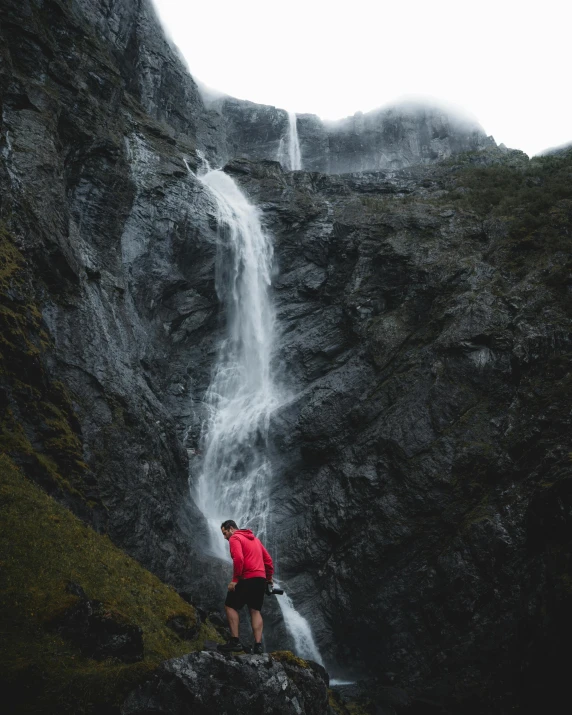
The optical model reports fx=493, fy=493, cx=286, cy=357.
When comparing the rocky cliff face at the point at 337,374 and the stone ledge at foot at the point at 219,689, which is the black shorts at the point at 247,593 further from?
the rocky cliff face at the point at 337,374

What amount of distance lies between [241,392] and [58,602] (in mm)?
23140

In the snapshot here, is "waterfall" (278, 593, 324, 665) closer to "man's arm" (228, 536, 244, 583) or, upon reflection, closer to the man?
the man

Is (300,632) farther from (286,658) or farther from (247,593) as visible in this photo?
(247,593)

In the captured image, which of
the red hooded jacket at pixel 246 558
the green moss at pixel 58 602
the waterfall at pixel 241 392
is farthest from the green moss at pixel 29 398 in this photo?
the waterfall at pixel 241 392

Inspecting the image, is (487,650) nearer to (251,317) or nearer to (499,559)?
(499,559)

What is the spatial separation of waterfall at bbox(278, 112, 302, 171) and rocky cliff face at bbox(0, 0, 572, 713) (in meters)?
26.8

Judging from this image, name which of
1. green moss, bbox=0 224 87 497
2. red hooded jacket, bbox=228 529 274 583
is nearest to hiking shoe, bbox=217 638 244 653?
red hooded jacket, bbox=228 529 274 583

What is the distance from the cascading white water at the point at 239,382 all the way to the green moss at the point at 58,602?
12.5 metres

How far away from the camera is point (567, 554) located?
966 centimetres

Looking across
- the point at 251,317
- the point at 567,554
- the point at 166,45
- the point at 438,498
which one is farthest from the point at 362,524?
the point at 166,45

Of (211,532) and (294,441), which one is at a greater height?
(294,441)

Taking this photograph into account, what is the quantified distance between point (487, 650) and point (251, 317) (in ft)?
75.5

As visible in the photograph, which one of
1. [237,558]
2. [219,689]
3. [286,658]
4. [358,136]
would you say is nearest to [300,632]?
[286,658]

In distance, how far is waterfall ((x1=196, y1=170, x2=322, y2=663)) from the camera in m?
25.0
